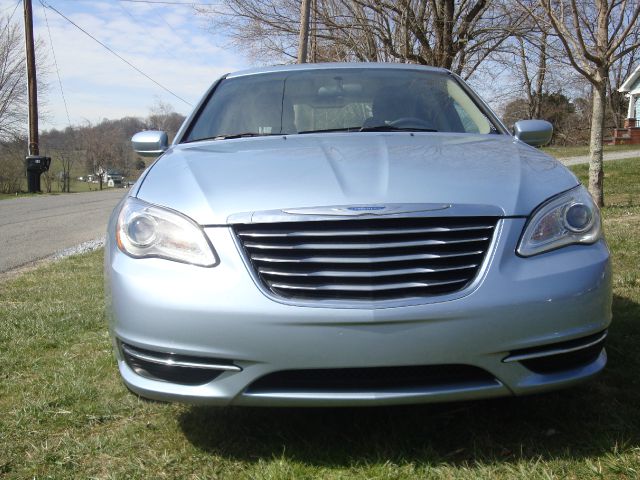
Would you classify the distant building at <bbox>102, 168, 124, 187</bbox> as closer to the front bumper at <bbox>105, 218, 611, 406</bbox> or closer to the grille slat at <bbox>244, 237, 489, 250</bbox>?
the front bumper at <bbox>105, 218, 611, 406</bbox>

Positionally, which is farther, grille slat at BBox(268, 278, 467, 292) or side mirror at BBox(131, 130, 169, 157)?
side mirror at BBox(131, 130, 169, 157)

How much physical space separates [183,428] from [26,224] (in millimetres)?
9610

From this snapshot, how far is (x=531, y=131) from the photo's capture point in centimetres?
356

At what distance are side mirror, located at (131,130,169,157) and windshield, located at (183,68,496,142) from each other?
0.87 ft

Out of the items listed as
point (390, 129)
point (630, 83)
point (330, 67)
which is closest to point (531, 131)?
point (390, 129)

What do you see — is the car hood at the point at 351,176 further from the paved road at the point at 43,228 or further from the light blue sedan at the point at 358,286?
the paved road at the point at 43,228

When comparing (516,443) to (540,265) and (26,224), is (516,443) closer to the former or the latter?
(540,265)

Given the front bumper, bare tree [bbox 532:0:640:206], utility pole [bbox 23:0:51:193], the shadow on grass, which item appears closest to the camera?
the front bumper

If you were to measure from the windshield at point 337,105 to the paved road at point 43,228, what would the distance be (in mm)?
4300

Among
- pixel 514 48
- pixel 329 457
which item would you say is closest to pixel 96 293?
pixel 329 457

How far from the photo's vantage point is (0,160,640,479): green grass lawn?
2227 millimetres

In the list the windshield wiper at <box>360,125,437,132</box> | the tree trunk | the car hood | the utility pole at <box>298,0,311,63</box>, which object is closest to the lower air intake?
the car hood

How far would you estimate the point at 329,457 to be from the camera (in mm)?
2314

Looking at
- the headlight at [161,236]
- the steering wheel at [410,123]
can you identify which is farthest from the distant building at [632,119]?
the headlight at [161,236]
